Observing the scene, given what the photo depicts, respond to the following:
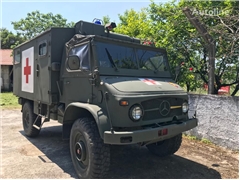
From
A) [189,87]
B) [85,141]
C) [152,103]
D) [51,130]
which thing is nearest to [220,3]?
[189,87]

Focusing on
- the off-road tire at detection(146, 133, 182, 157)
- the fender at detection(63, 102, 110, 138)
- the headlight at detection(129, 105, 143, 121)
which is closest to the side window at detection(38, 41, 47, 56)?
the fender at detection(63, 102, 110, 138)

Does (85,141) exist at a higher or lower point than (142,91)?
lower

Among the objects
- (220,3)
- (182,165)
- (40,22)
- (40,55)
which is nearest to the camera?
(182,165)

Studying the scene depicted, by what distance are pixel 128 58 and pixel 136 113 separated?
1.23 m

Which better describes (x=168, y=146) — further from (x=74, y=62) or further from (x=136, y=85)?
(x=74, y=62)

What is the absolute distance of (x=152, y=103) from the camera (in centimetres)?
355

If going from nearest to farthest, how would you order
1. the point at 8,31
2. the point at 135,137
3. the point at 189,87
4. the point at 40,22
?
1. the point at 135,137
2. the point at 189,87
3. the point at 40,22
4. the point at 8,31

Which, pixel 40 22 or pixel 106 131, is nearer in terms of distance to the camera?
pixel 106 131

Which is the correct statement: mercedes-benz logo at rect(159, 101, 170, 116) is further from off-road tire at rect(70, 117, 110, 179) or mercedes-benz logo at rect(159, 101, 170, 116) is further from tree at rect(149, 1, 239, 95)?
tree at rect(149, 1, 239, 95)

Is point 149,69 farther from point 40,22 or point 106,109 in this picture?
point 40,22

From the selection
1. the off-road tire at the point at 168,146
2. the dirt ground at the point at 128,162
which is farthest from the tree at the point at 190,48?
the off-road tire at the point at 168,146

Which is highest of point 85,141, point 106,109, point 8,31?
point 8,31

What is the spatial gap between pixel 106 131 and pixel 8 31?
1393 inches

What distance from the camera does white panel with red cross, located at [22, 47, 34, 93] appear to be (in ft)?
18.7
